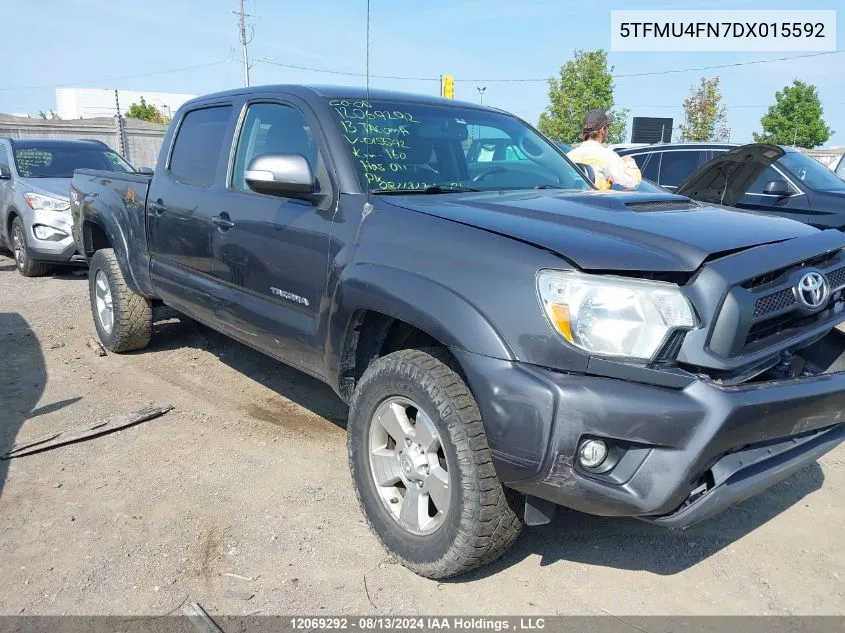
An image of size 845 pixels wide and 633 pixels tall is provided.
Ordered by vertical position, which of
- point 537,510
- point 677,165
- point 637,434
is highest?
point 677,165

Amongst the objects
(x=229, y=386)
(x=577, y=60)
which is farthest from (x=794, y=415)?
(x=577, y=60)

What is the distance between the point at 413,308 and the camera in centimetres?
254

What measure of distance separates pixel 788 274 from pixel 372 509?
5.91 ft

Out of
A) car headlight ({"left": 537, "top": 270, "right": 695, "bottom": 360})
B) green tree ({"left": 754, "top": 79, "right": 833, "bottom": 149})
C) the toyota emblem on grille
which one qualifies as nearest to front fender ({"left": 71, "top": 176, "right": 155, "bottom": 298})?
car headlight ({"left": 537, "top": 270, "right": 695, "bottom": 360})

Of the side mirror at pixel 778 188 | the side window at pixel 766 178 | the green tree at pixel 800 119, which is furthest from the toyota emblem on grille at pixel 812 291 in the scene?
the green tree at pixel 800 119

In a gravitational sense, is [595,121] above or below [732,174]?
above

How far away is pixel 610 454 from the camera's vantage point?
2.22m

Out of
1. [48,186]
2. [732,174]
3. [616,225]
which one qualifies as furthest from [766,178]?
[48,186]

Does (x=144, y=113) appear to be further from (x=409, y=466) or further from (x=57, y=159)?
(x=409, y=466)

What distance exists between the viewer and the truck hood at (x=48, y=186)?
8.54 meters

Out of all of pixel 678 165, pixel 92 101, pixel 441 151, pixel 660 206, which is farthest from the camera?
pixel 92 101

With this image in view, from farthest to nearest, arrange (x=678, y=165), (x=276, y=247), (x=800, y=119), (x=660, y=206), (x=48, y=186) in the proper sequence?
(x=800, y=119) → (x=48, y=186) → (x=678, y=165) → (x=276, y=247) → (x=660, y=206)

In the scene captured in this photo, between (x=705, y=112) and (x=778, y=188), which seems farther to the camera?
(x=705, y=112)

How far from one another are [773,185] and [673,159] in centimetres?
135
